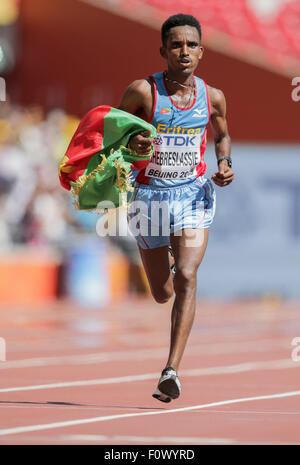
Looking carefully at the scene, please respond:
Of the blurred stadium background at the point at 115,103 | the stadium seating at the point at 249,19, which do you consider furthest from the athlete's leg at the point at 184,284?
the stadium seating at the point at 249,19

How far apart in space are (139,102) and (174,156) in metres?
0.43

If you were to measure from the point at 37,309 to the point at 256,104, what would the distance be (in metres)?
8.39

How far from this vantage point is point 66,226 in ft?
74.3

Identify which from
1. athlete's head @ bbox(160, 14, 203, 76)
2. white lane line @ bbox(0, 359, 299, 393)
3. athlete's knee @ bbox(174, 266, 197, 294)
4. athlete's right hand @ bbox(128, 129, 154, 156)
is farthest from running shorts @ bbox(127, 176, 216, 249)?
white lane line @ bbox(0, 359, 299, 393)

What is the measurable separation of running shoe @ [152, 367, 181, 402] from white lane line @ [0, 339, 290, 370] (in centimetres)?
283

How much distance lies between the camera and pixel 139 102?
7.20 metres

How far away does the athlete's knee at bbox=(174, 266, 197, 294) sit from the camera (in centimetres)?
707

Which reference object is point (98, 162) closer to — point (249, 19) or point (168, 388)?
point (168, 388)

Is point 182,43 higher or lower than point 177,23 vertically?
lower

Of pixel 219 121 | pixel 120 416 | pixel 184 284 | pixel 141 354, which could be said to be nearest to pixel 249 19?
pixel 141 354

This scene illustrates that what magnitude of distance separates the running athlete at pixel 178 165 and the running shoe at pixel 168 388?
0.51 feet

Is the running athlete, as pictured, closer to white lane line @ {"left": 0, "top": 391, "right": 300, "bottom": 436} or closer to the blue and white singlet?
the blue and white singlet

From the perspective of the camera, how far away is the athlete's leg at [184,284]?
700 centimetres

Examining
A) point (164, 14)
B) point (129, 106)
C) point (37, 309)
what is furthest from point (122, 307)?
point (129, 106)
